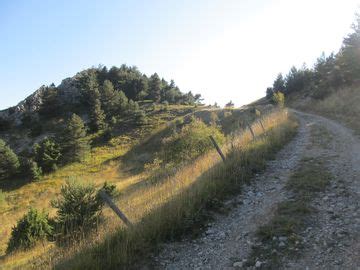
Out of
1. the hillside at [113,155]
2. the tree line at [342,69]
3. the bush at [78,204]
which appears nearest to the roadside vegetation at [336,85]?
the tree line at [342,69]

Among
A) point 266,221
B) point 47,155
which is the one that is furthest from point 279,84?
point 266,221

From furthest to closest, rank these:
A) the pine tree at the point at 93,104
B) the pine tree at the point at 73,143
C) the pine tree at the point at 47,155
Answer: the pine tree at the point at 93,104 < the pine tree at the point at 73,143 < the pine tree at the point at 47,155

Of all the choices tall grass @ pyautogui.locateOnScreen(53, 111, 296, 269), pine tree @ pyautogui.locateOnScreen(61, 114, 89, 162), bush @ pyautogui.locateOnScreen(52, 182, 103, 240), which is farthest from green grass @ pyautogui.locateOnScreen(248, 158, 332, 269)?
pine tree @ pyautogui.locateOnScreen(61, 114, 89, 162)

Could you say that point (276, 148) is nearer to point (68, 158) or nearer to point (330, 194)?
point (330, 194)

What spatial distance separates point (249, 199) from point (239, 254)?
8.53ft

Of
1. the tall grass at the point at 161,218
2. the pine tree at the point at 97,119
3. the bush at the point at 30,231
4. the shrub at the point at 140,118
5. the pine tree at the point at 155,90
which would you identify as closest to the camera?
the tall grass at the point at 161,218

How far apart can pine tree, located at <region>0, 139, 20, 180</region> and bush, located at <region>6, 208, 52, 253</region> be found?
3800 centimetres

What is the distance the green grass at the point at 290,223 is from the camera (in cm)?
509

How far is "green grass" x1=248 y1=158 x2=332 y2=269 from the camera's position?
201 inches

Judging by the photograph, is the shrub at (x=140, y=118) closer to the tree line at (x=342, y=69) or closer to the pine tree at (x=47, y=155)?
the pine tree at (x=47, y=155)

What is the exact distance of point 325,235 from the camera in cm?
542

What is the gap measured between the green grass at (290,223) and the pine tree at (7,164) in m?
48.4

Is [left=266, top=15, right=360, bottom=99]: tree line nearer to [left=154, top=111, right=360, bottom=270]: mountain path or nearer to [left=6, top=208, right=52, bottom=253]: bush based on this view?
[left=154, top=111, right=360, bottom=270]: mountain path

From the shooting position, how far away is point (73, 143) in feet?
171
